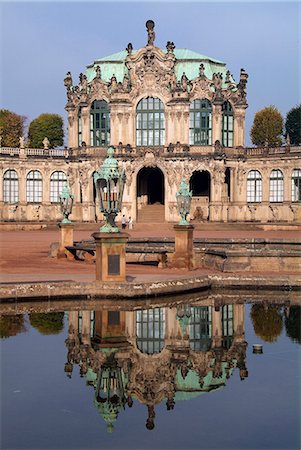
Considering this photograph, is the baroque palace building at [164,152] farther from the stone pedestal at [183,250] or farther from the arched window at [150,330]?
the arched window at [150,330]

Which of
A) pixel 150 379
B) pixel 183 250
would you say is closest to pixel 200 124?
pixel 183 250

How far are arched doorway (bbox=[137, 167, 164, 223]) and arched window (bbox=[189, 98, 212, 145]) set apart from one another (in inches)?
196

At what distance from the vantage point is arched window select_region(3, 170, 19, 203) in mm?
77562

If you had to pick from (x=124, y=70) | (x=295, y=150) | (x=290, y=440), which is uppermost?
(x=124, y=70)

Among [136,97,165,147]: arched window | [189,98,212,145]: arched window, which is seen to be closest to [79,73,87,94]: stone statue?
[136,97,165,147]: arched window

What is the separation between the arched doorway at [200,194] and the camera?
7512 centimetres

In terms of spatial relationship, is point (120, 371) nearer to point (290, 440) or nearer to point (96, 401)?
point (96, 401)

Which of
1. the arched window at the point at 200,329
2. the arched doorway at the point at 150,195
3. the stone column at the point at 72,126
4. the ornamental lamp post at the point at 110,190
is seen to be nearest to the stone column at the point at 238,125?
the arched doorway at the point at 150,195

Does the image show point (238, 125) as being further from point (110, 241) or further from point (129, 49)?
point (110, 241)

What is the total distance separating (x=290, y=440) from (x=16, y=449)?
143 inches

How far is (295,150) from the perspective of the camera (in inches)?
2936

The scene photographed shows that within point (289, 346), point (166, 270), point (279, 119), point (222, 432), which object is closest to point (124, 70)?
point (279, 119)

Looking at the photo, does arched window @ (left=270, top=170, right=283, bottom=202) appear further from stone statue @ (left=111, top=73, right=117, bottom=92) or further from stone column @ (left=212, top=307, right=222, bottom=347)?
stone column @ (left=212, top=307, right=222, bottom=347)

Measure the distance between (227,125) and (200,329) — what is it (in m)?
59.2
